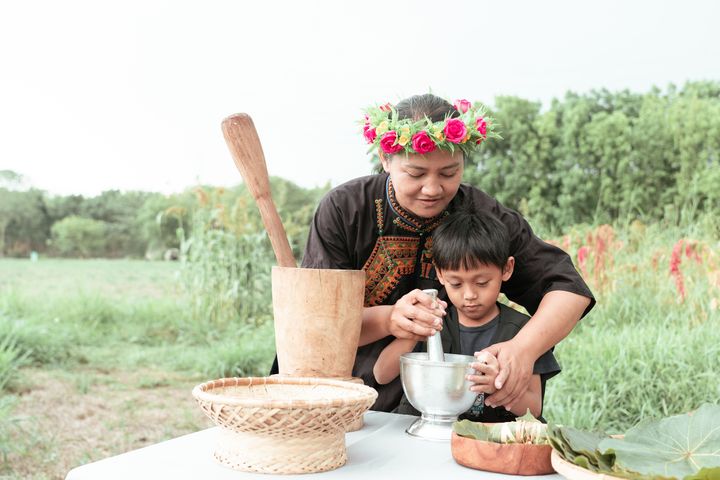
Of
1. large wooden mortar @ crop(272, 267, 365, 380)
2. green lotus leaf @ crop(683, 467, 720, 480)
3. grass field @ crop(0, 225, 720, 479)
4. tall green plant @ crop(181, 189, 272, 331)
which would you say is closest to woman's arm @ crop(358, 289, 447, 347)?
large wooden mortar @ crop(272, 267, 365, 380)

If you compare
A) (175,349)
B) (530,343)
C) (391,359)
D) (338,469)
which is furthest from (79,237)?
(338,469)

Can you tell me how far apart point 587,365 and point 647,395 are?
14.8 inches

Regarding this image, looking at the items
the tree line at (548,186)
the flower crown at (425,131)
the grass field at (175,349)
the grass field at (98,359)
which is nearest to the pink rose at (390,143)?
the flower crown at (425,131)

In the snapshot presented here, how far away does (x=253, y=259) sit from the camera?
7.03 m

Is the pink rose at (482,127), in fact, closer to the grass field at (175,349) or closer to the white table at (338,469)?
the white table at (338,469)

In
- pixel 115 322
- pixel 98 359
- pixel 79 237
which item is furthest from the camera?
pixel 79 237

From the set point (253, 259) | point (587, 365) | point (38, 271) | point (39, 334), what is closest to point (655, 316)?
point (587, 365)

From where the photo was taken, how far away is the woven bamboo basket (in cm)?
134

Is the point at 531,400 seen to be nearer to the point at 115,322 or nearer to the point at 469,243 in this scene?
the point at 469,243

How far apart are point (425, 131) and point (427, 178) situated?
127 millimetres

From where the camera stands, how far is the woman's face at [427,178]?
1.92 meters

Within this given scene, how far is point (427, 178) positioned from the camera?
1.95 metres

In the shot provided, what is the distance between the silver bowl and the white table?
0.04 meters

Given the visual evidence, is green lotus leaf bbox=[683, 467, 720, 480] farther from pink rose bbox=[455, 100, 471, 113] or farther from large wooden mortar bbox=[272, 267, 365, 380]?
pink rose bbox=[455, 100, 471, 113]
